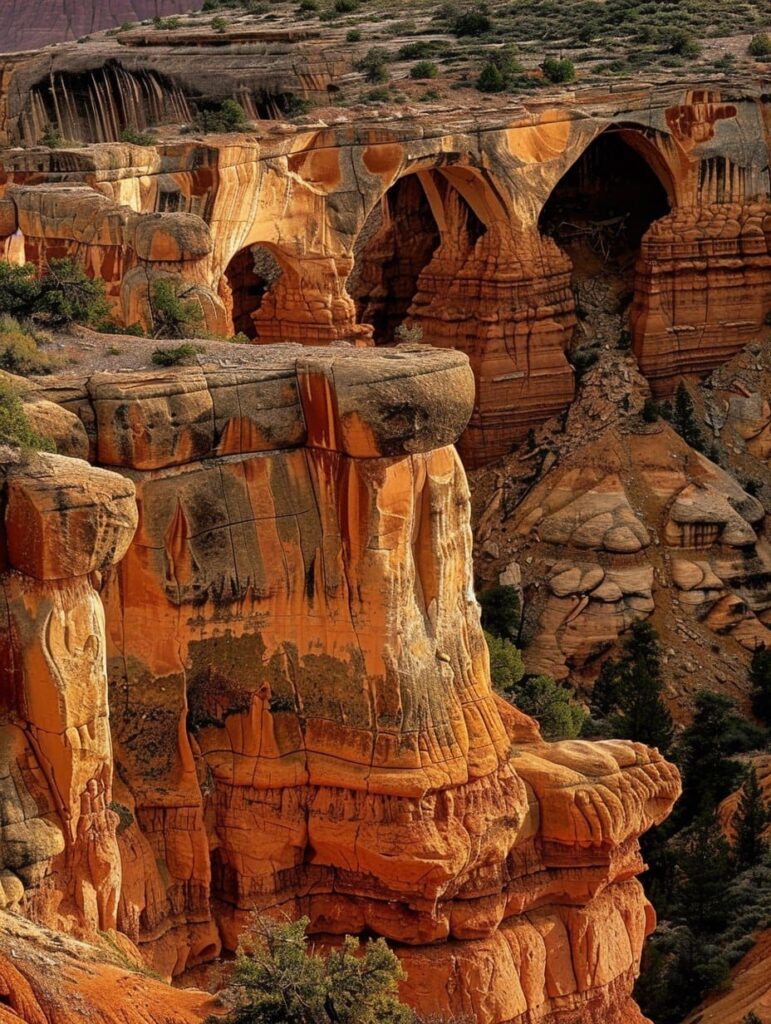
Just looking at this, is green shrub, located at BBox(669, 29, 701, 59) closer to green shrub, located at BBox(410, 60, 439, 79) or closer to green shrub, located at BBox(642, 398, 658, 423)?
green shrub, located at BBox(410, 60, 439, 79)

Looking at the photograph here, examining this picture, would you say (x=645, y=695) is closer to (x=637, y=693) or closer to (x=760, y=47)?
(x=637, y=693)

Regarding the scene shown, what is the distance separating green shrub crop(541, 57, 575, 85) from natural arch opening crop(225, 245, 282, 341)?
26.2 ft

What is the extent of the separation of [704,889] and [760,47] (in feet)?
90.3

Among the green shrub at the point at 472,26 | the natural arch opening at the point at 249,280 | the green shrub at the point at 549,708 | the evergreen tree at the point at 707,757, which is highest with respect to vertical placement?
the green shrub at the point at 472,26

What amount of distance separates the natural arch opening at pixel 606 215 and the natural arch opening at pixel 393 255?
279cm

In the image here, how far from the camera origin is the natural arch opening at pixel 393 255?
54625 mm

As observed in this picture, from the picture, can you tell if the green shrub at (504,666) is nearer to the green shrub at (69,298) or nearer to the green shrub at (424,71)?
the green shrub at (69,298)

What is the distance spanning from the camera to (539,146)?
51.9m

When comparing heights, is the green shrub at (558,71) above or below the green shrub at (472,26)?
below

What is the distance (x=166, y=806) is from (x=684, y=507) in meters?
25.6

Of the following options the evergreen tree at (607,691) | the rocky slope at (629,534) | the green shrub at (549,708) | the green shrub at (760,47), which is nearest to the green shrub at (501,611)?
the rocky slope at (629,534)

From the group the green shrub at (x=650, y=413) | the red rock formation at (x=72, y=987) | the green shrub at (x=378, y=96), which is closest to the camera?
the red rock formation at (x=72, y=987)

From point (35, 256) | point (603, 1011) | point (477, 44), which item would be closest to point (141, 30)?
point (477, 44)

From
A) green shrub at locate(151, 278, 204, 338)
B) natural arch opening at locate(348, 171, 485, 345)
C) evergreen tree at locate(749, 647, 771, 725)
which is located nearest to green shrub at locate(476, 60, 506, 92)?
natural arch opening at locate(348, 171, 485, 345)
